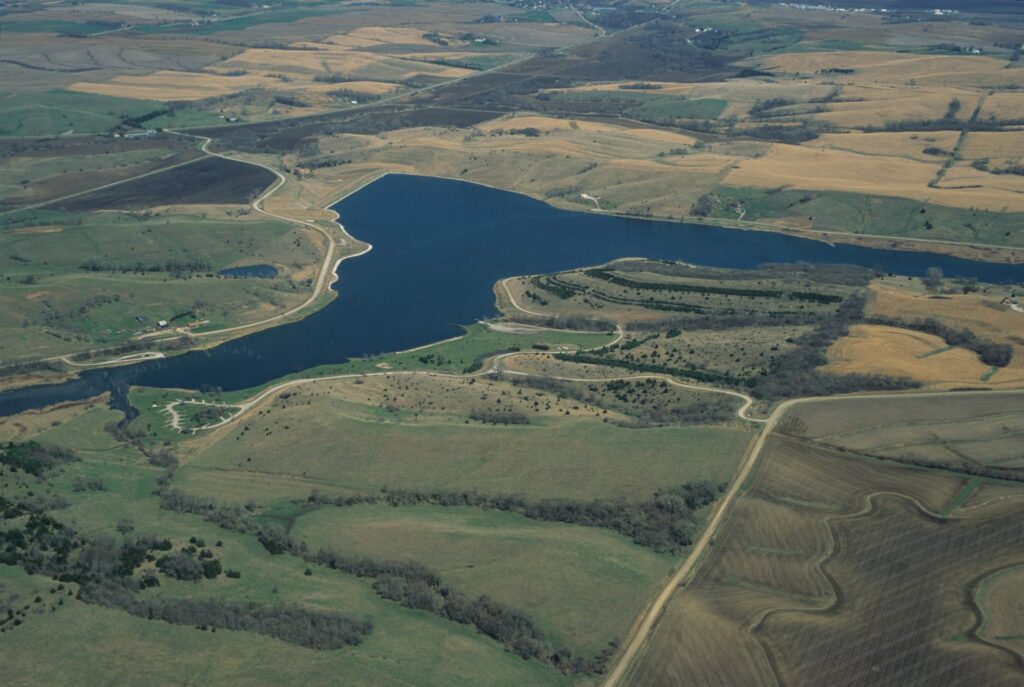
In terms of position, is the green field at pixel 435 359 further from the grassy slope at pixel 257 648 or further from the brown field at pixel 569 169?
the brown field at pixel 569 169

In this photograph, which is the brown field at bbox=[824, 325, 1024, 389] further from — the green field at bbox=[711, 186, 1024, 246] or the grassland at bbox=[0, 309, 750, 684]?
the green field at bbox=[711, 186, 1024, 246]

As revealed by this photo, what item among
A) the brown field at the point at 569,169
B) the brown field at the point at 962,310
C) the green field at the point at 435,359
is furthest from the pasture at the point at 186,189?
the brown field at the point at 962,310

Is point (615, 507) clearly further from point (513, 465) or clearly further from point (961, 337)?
point (961, 337)

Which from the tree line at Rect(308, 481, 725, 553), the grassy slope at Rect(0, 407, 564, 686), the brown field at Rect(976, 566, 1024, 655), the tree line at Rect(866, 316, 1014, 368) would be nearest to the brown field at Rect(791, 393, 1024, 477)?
the tree line at Rect(866, 316, 1014, 368)

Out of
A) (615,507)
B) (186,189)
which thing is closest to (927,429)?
(615,507)

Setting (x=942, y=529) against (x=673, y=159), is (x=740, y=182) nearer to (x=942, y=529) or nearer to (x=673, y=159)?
(x=673, y=159)

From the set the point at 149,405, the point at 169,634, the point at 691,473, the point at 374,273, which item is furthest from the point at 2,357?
the point at 691,473
